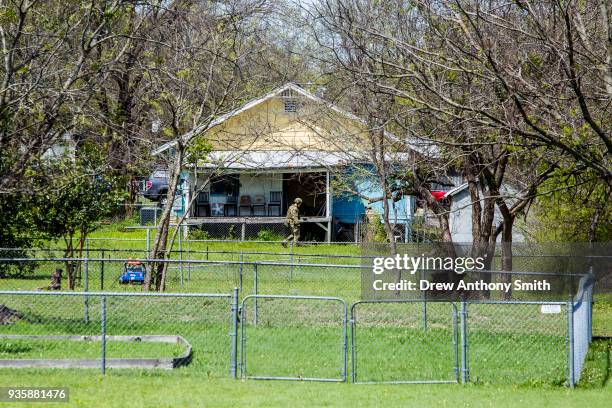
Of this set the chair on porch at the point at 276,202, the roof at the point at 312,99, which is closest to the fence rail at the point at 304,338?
the roof at the point at 312,99

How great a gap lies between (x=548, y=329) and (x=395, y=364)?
14.3 feet

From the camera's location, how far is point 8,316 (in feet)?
53.5

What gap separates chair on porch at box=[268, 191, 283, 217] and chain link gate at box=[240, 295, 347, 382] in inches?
680

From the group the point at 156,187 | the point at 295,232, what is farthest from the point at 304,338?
the point at 156,187

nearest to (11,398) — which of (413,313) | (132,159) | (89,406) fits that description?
(89,406)

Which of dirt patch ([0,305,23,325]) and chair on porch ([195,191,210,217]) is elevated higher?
chair on porch ([195,191,210,217])

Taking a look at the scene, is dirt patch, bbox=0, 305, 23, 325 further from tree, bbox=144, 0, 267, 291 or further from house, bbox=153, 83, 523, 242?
house, bbox=153, 83, 523, 242

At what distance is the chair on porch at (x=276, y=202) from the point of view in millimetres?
36594

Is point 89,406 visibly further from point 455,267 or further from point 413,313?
point 455,267

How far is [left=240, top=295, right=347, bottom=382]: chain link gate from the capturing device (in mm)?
12562

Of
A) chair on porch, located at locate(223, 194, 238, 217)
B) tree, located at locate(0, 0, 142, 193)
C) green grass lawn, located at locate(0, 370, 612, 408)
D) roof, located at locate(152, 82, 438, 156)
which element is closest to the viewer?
green grass lawn, located at locate(0, 370, 612, 408)

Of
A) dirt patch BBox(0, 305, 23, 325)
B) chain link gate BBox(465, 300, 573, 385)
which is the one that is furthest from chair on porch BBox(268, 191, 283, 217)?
dirt patch BBox(0, 305, 23, 325)

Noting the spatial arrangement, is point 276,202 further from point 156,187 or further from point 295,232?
point 156,187

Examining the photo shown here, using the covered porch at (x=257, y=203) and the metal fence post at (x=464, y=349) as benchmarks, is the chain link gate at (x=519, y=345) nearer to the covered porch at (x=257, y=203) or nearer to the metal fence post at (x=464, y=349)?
the metal fence post at (x=464, y=349)
